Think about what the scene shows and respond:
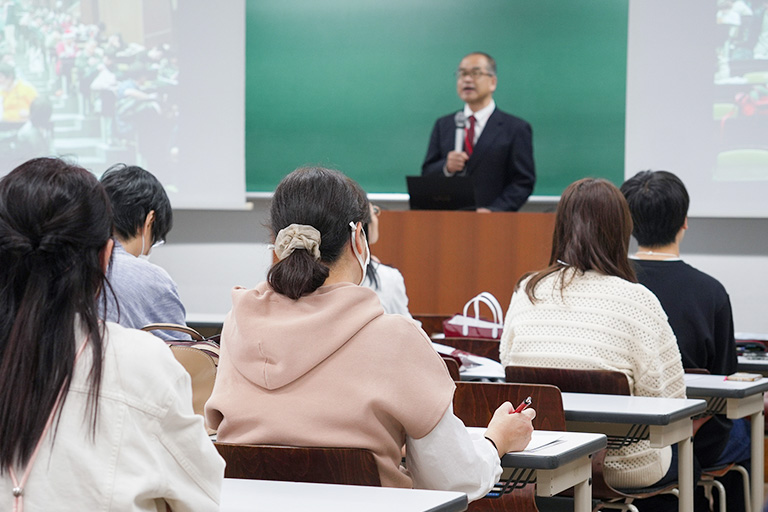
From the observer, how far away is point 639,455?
117 inches

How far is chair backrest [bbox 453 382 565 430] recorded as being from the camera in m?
2.50

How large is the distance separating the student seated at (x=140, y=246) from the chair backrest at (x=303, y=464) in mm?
1410

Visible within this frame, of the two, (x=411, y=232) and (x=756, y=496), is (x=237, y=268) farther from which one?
(x=756, y=496)

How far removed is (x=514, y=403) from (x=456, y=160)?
376 centimetres

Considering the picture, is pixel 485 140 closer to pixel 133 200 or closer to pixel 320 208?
pixel 133 200

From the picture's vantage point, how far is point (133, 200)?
360 centimetres

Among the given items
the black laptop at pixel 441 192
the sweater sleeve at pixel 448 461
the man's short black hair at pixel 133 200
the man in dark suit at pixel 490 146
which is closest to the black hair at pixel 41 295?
the sweater sleeve at pixel 448 461

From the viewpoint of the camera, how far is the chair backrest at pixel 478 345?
380 cm

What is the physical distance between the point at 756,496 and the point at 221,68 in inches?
174

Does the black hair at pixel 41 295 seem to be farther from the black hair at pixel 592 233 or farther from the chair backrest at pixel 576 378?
the black hair at pixel 592 233

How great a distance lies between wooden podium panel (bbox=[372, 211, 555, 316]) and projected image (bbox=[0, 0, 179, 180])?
1.76m

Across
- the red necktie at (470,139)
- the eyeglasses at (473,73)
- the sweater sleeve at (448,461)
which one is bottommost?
the sweater sleeve at (448,461)

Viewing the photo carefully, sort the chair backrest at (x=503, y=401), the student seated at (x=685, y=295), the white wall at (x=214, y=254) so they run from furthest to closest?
the white wall at (x=214, y=254) → the student seated at (x=685, y=295) → the chair backrest at (x=503, y=401)

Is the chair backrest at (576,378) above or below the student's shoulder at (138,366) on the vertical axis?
below
